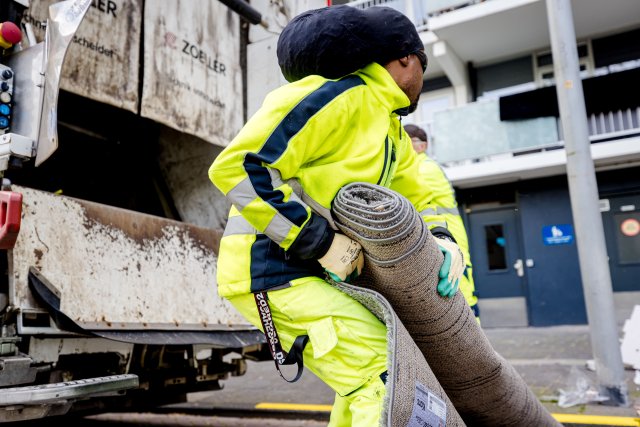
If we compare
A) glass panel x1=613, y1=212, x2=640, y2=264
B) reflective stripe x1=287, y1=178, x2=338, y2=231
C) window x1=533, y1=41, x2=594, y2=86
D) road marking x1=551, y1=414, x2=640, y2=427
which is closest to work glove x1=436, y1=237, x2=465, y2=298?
reflective stripe x1=287, y1=178, x2=338, y2=231

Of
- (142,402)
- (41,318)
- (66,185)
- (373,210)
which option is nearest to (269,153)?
(373,210)

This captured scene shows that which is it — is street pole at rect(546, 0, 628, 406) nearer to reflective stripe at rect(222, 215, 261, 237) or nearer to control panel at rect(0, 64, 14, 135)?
reflective stripe at rect(222, 215, 261, 237)

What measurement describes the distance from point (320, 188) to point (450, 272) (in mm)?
496

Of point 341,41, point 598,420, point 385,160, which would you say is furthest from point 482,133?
point 341,41

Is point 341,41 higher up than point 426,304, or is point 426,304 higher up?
point 341,41

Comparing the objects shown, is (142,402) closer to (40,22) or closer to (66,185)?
(66,185)

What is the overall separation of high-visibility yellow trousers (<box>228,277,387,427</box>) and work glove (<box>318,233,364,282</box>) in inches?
3.0

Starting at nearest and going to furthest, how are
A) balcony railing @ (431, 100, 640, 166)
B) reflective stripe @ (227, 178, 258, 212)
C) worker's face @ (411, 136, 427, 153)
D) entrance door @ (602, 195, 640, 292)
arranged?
reflective stripe @ (227, 178, 258, 212), worker's face @ (411, 136, 427, 153), entrance door @ (602, 195, 640, 292), balcony railing @ (431, 100, 640, 166)

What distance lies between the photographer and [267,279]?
1666 mm

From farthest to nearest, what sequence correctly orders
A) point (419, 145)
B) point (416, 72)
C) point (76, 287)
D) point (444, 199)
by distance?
point (419, 145)
point (444, 199)
point (76, 287)
point (416, 72)

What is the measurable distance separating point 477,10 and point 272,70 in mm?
7847

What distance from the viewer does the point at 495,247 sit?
1159 centimetres

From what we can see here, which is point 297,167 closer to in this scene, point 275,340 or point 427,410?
point 275,340

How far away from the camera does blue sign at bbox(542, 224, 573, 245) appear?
10844 millimetres
